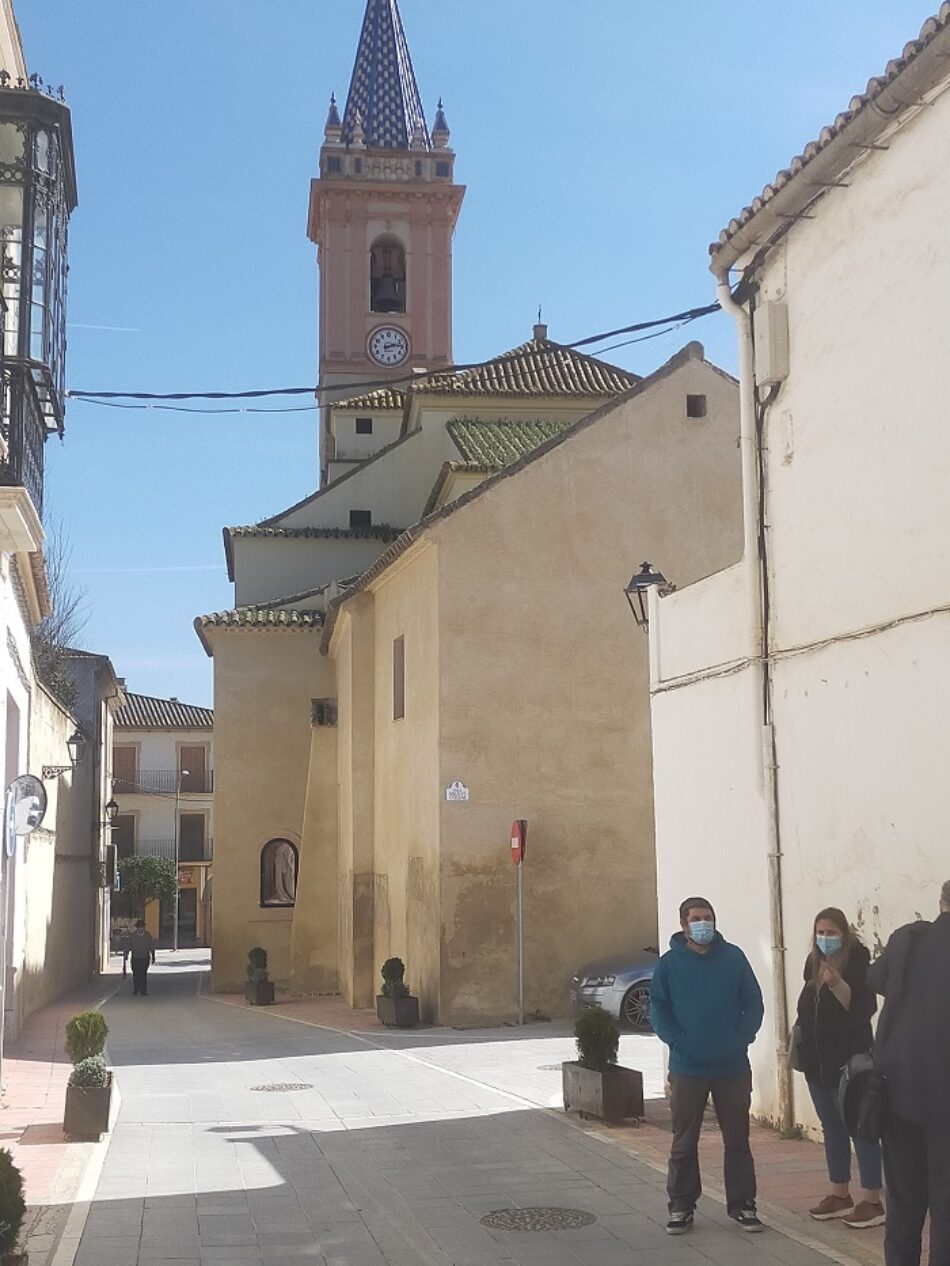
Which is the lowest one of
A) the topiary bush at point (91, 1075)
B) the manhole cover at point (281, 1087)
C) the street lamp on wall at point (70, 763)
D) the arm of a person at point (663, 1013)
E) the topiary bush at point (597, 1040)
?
the manhole cover at point (281, 1087)

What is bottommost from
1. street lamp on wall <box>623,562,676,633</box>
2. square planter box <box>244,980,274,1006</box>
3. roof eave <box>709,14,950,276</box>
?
square planter box <box>244,980,274,1006</box>

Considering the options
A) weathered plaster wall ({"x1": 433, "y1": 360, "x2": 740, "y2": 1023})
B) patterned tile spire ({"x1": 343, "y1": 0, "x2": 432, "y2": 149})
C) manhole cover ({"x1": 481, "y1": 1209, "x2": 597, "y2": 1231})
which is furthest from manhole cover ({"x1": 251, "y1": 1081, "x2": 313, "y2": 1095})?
patterned tile spire ({"x1": 343, "y1": 0, "x2": 432, "y2": 149})

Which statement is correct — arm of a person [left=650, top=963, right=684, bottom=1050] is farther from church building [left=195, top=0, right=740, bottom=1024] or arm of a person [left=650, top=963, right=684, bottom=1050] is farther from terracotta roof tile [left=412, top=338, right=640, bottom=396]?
terracotta roof tile [left=412, top=338, right=640, bottom=396]

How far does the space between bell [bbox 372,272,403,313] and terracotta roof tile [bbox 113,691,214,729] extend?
877 inches

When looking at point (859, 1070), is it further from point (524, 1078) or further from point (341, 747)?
point (341, 747)

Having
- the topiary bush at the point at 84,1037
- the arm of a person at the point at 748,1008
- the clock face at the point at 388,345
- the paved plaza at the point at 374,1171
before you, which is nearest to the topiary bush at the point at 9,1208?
the paved plaza at the point at 374,1171

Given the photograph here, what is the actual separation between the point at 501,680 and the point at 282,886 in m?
12.4

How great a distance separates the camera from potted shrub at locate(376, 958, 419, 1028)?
1986 centimetres

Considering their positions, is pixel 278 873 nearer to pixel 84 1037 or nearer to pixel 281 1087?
pixel 281 1087

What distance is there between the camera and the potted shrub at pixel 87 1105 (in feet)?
36.4

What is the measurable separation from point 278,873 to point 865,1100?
83.7ft

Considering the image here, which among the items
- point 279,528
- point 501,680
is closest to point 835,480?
point 501,680

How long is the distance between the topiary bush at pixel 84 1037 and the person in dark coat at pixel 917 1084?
717 centimetres

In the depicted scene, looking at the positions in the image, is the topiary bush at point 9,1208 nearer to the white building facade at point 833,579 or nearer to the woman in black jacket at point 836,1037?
the woman in black jacket at point 836,1037
